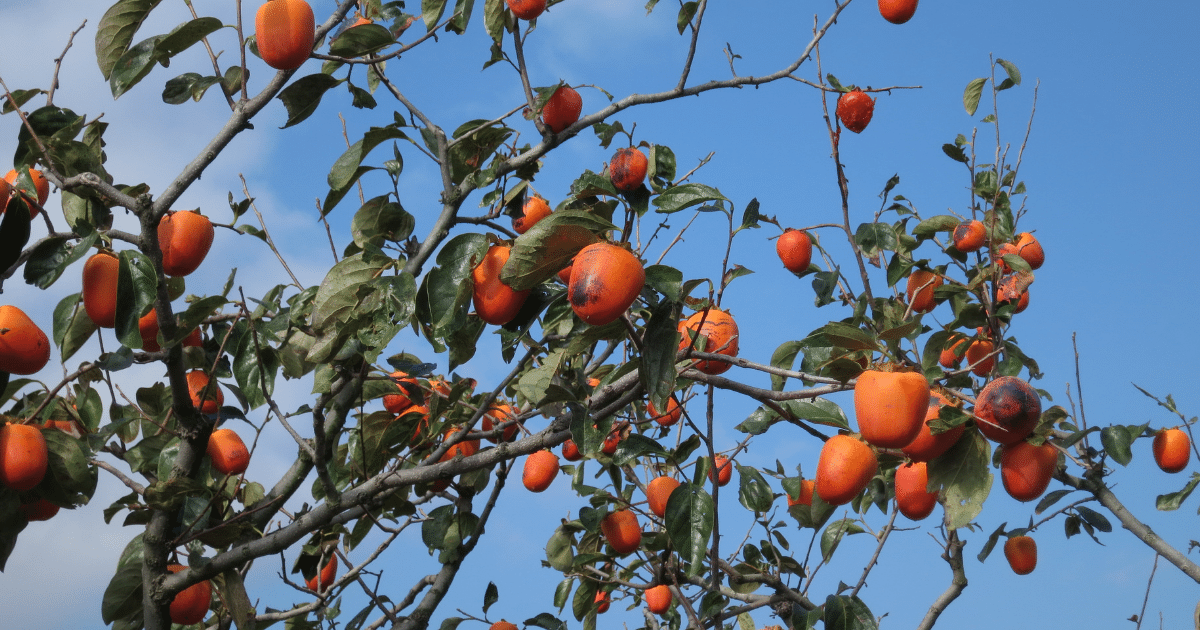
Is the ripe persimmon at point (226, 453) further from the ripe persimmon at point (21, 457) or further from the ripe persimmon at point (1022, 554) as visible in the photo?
Result: the ripe persimmon at point (1022, 554)

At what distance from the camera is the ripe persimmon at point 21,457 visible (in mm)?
2357

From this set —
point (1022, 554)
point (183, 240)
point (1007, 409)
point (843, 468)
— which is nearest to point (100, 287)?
point (183, 240)

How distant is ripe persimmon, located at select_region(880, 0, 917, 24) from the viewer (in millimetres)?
3684

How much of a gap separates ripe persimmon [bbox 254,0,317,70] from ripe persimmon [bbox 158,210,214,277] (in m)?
0.55

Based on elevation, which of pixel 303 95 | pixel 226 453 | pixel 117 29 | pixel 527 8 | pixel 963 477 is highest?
pixel 527 8

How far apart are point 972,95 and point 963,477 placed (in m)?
2.94

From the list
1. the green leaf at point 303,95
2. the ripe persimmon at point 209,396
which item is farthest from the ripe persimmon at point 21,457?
the green leaf at point 303,95

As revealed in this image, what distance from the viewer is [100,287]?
238cm

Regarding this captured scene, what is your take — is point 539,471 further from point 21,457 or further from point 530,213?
point 21,457

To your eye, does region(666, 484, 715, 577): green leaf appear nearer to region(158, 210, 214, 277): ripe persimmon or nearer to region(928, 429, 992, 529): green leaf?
region(928, 429, 992, 529): green leaf

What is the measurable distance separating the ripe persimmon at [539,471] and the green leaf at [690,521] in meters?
1.24

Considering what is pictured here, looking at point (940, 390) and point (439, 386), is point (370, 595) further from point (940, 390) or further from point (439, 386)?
point (940, 390)

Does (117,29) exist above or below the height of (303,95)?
above

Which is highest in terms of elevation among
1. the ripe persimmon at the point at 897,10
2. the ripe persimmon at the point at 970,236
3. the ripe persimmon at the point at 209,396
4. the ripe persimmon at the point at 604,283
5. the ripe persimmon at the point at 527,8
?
the ripe persimmon at the point at 897,10
